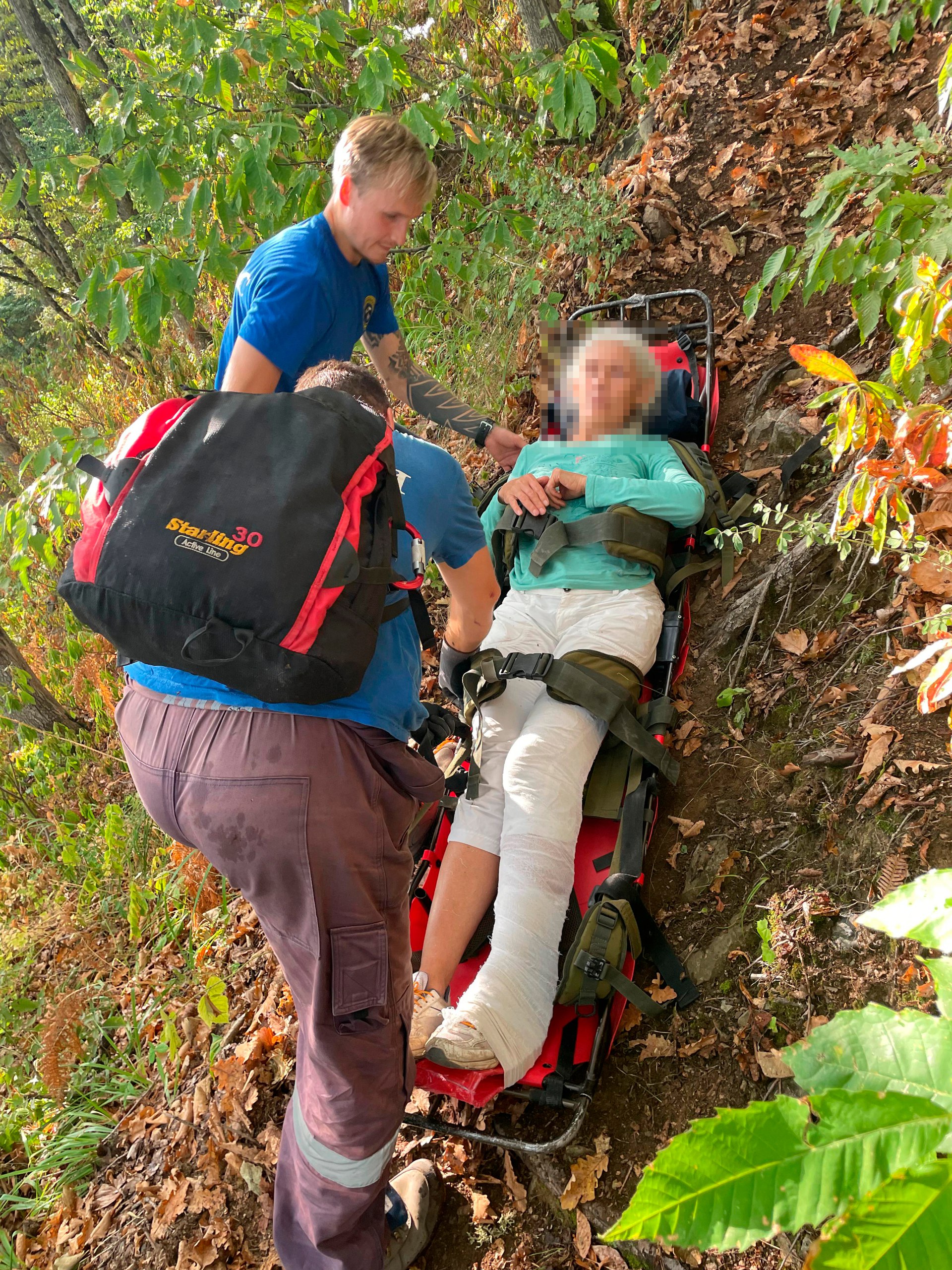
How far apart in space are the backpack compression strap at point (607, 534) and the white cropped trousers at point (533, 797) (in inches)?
6.1

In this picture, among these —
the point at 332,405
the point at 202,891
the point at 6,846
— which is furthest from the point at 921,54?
the point at 6,846

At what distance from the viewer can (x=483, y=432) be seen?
13.0 ft

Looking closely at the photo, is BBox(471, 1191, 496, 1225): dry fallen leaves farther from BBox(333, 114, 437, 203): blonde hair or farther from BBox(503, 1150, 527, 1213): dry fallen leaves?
BBox(333, 114, 437, 203): blonde hair

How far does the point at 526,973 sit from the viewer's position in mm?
2723

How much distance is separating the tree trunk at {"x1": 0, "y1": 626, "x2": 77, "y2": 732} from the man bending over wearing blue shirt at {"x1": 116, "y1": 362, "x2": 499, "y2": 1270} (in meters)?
4.78

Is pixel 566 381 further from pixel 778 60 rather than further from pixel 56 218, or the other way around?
pixel 56 218

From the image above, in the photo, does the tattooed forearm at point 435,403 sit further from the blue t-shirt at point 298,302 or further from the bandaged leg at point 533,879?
the bandaged leg at point 533,879

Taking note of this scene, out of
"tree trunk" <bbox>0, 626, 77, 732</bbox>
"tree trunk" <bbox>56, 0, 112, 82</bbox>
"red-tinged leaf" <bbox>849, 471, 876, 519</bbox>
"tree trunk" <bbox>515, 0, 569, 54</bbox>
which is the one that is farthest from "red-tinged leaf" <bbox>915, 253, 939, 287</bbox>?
"tree trunk" <bbox>56, 0, 112, 82</bbox>

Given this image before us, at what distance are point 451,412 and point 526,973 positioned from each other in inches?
98.4

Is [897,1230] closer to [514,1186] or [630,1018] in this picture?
[630,1018]

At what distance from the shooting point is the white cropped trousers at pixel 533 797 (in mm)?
2668

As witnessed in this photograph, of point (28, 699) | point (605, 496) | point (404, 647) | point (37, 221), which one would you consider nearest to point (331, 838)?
point (404, 647)

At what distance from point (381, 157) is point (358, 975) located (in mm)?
2681

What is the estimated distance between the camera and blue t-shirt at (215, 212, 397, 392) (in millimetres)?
2754
